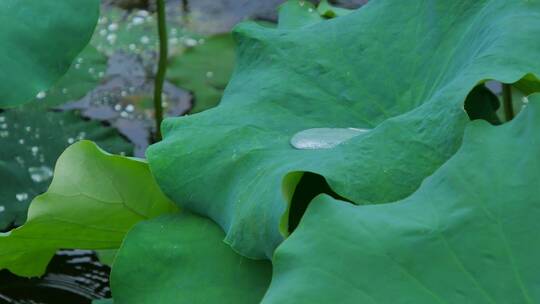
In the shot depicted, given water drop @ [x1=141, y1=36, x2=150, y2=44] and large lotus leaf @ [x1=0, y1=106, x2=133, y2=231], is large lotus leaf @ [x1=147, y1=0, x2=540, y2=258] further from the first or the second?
water drop @ [x1=141, y1=36, x2=150, y2=44]

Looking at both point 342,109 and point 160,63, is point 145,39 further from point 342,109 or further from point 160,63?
point 342,109

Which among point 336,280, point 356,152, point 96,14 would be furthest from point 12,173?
point 336,280

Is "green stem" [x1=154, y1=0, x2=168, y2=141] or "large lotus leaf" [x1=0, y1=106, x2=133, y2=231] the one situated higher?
"green stem" [x1=154, y1=0, x2=168, y2=141]

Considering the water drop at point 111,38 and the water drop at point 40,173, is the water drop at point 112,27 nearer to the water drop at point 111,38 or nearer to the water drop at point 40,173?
the water drop at point 111,38

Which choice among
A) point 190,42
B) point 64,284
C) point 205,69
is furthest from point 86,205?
point 190,42

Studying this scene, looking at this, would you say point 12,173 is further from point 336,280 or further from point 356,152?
point 336,280

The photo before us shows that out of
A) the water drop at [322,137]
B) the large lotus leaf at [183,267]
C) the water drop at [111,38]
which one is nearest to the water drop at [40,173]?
the water drop at [111,38]

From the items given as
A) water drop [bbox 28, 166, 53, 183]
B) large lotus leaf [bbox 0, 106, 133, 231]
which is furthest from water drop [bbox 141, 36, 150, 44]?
water drop [bbox 28, 166, 53, 183]
